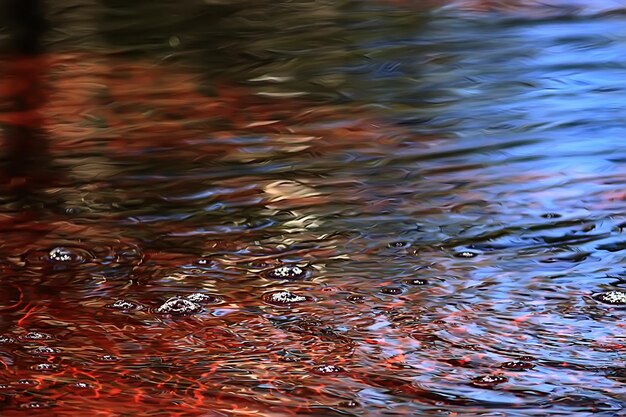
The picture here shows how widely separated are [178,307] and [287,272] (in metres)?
0.25

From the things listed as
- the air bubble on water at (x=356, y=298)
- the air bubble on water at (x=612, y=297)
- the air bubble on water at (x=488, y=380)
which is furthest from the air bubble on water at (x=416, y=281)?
the air bubble on water at (x=488, y=380)

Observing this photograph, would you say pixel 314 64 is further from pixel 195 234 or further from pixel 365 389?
pixel 365 389

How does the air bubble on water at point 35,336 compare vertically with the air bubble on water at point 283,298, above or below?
above

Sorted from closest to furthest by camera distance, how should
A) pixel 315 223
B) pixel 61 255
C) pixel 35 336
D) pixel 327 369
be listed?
pixel 327 369
pixel 35 336
pixel 61 255
pixel 315 223

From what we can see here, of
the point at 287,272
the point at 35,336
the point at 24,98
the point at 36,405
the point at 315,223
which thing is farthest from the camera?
the point at 24,98

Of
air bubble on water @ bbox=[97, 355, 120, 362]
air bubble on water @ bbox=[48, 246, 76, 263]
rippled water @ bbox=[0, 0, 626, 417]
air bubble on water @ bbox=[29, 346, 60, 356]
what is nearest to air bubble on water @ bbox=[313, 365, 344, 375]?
rippled water @ bbox=[0, 0, 626, 417]

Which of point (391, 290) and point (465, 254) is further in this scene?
point (465, 254)

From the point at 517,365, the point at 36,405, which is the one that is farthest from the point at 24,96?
the point at 517,365

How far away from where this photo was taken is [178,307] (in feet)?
6.56

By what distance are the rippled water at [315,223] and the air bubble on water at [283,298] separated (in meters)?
0.01

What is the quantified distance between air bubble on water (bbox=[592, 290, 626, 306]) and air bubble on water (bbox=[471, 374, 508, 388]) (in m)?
0.37

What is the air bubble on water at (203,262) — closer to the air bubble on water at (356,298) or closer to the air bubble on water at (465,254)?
the air bubble on water at (356,298)

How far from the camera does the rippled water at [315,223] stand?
170 cm

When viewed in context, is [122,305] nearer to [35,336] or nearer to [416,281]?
[35,336]
